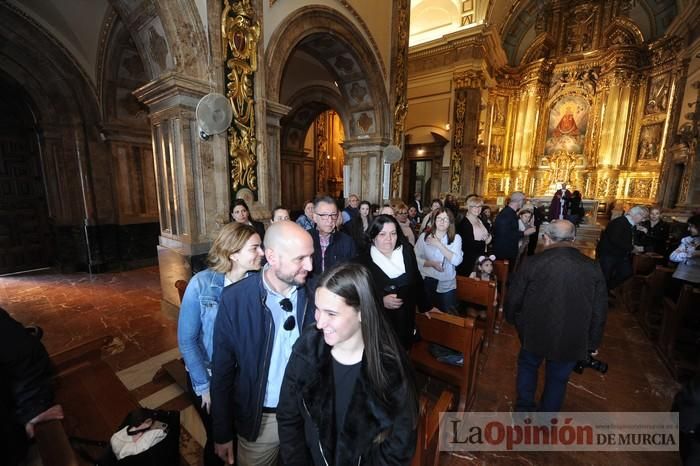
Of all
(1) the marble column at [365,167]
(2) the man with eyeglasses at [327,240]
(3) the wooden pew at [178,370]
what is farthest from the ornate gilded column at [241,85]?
(1) the marble column at [365,167]

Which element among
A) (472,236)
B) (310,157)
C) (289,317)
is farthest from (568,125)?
(289,317)

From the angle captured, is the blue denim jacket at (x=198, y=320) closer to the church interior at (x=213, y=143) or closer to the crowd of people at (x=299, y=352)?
the crowd of people at (x=299, y=352)

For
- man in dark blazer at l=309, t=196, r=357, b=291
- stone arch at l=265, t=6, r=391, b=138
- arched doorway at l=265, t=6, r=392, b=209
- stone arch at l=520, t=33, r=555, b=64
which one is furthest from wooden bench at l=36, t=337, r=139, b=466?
stone arch at l=520, t=33, r=555, b=64

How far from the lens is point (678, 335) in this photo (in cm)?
331

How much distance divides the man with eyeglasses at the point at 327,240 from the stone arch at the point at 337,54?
2829 mm

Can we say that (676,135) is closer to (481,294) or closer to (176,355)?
(481,294)

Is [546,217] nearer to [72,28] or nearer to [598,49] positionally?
[598,49]

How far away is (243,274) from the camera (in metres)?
1.78

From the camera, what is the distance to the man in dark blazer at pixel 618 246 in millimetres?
4426

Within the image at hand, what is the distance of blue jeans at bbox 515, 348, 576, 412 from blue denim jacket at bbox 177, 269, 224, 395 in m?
2.39

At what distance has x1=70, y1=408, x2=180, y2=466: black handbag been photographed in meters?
1.36

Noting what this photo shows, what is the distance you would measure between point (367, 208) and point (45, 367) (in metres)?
3.98

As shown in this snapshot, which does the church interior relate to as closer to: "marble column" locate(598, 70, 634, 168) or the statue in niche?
"marble column" locate(598, 70, 634, 168)

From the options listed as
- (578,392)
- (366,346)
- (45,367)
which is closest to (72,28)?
(45,367)
